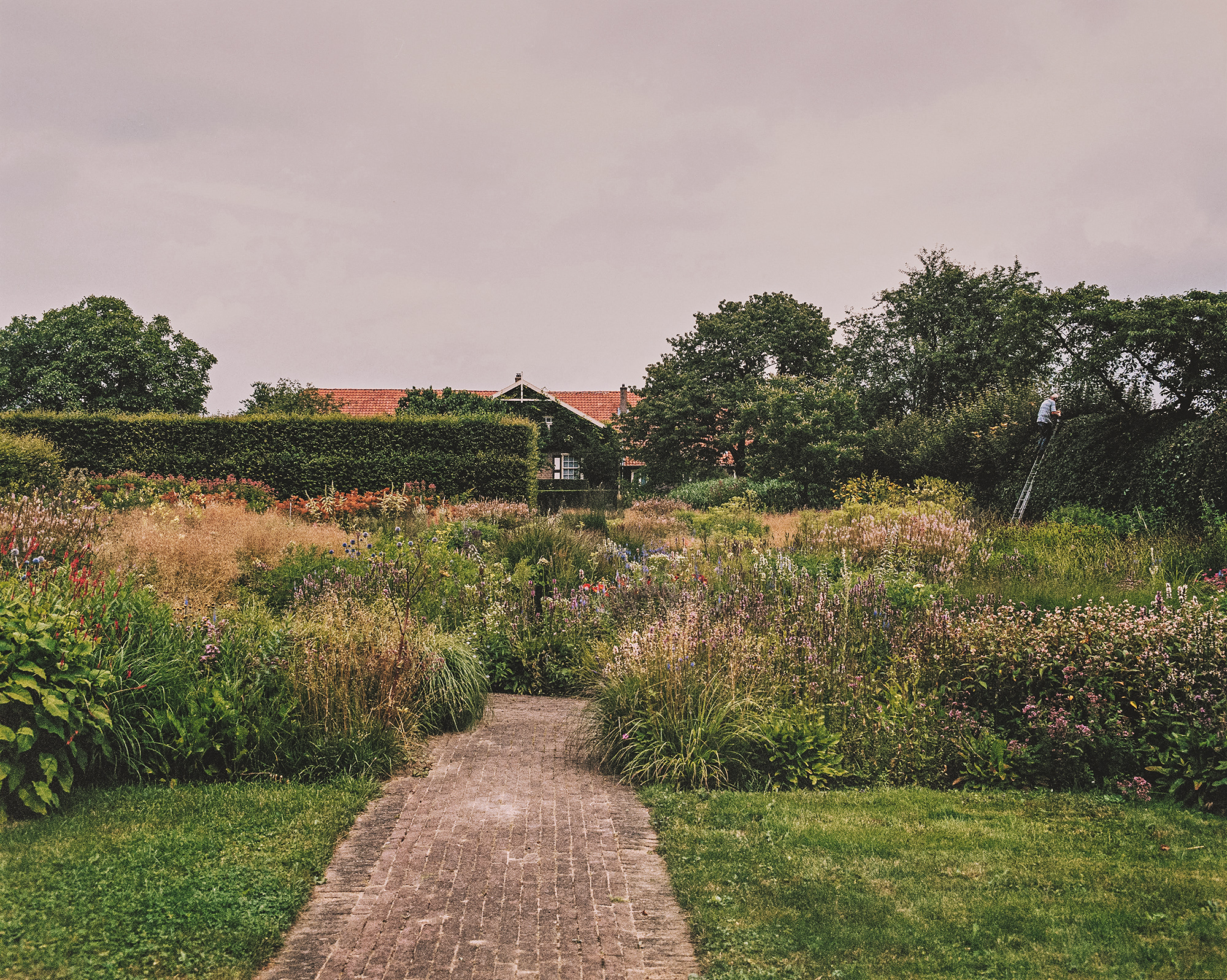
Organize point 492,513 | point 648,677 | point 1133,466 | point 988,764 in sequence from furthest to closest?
point 492,513
point 1133,466
point 648,677
point 988,764

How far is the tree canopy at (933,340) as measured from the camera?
3189 centimetres

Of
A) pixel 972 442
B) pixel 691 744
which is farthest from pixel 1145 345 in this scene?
pixel 691 744

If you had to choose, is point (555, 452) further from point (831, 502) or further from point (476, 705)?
point (476, 705)

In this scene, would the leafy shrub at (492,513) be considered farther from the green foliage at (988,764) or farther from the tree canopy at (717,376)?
the tree canopy at (717,376)

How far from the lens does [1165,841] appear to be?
380cm

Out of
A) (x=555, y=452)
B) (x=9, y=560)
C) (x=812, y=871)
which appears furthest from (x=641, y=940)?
(x=555, y=452)

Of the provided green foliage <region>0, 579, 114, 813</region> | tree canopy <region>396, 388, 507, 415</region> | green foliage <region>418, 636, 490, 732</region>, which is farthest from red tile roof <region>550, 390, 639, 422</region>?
green foliage <region>0, 579, 114, 813</region>

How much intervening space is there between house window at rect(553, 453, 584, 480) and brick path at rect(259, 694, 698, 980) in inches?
1439

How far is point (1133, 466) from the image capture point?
44.6ft

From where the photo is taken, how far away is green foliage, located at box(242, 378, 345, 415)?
33594mm

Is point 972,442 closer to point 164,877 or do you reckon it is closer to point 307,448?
point 307,448

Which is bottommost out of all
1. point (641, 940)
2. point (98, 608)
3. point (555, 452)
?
point (641, 940)

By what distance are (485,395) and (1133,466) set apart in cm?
3086

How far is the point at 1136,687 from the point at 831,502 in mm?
Result: 18842
